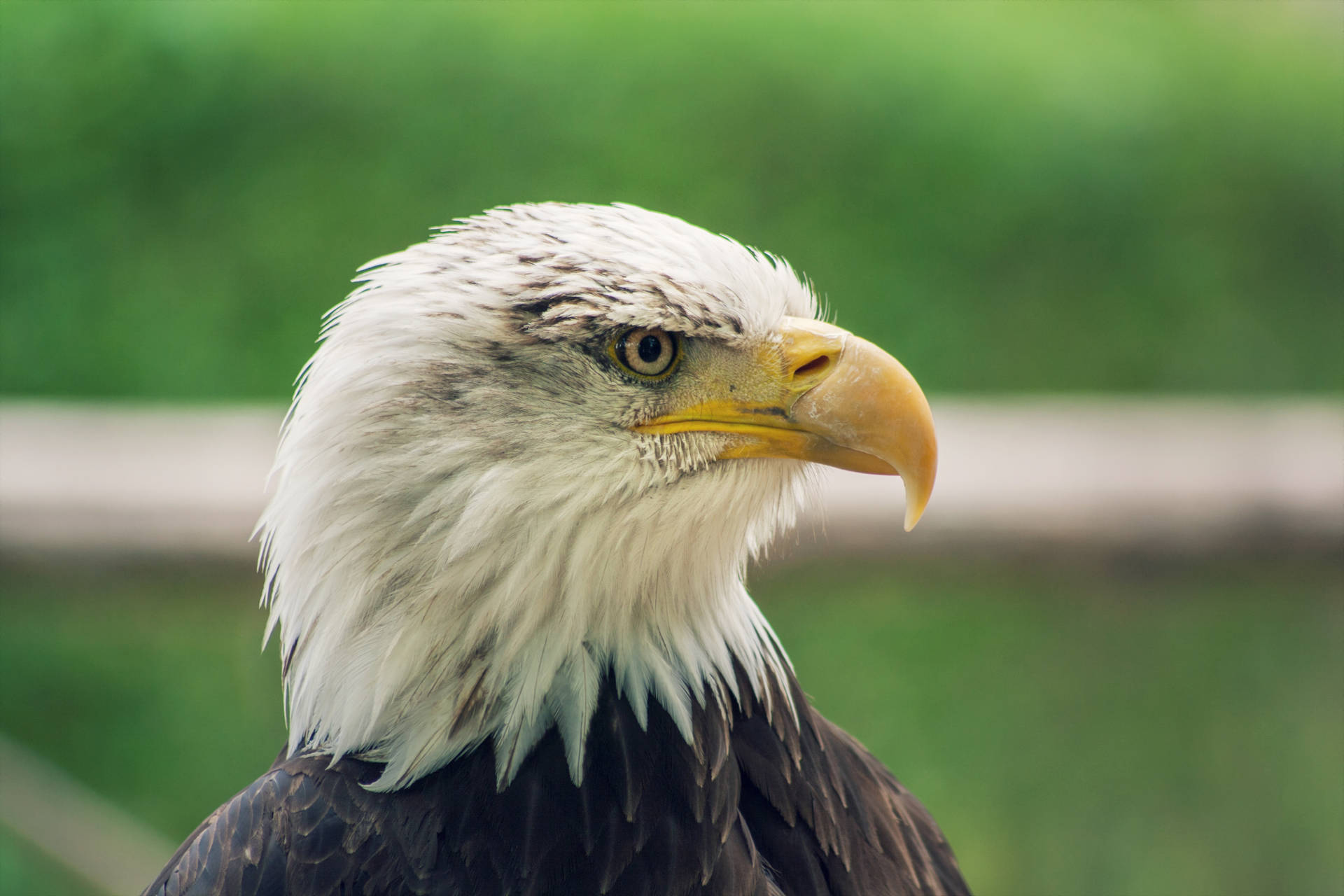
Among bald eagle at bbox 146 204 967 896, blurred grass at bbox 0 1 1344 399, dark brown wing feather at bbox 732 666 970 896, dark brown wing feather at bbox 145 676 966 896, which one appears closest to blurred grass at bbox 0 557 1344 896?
blurred grass at bbox 0 1 1344 399

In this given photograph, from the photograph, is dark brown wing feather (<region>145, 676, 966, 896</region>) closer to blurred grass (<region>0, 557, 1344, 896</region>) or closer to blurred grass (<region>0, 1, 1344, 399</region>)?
blurred grass (<region>0, 557, 1344, 896</region>)

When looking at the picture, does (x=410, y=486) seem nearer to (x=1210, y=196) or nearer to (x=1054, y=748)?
(x=1054, y=748)

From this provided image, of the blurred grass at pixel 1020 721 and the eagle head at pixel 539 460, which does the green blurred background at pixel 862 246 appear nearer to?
the blurred grass at pixel 1020 721

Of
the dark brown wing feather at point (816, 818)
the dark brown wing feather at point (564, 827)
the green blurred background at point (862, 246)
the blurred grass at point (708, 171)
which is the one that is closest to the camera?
the dark brown wing feather at point (564, 827)

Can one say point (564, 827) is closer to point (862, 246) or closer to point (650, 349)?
point (650, 349)

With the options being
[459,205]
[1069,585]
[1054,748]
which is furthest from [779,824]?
[459,205]

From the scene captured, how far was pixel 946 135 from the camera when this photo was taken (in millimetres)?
5105

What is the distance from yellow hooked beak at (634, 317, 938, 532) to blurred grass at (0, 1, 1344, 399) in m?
3.50

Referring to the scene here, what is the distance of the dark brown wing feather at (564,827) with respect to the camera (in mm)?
1351

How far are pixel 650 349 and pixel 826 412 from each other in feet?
0.73

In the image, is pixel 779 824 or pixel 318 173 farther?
pixel 318 173

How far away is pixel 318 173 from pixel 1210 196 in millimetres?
4013

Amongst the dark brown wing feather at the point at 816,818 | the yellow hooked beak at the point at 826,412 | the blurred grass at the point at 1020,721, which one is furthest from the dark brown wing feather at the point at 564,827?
the blurred grass at the point at 1020,721

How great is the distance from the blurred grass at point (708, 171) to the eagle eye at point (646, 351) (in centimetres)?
350
